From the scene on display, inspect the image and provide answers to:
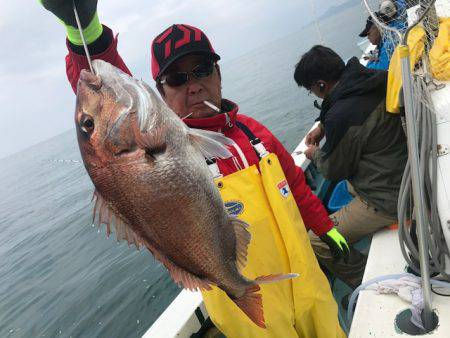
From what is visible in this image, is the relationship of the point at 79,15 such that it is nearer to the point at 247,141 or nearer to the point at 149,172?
the point at 149,172

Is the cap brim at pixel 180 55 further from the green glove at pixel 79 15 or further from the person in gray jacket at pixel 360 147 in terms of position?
the person in gray jacket at pixel 360 147

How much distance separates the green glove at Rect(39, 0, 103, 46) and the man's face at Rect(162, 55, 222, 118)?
433 millimetres

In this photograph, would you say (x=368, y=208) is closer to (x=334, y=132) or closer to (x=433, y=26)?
(x=334, y=132)

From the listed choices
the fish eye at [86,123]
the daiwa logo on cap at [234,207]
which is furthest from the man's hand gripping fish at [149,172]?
Answer: the daiwa logo on cap at [234,207]

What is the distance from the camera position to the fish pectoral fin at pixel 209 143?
1.41m

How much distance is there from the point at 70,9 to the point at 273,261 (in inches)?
65.2

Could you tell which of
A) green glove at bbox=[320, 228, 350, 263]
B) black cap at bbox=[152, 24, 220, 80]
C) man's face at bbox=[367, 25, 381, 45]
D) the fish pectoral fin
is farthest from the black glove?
man's face at bbox=[367, 25, 381, 45]

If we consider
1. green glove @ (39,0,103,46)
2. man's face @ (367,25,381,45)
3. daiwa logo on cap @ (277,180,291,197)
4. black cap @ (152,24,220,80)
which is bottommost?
man's face @ (367,25,381,45)

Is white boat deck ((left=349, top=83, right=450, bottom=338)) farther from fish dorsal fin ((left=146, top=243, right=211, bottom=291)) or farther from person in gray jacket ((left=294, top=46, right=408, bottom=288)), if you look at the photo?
fish dorsal fin ((left=146, top=243, right=211, bottom=291))

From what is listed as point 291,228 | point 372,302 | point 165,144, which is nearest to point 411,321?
point 372,302

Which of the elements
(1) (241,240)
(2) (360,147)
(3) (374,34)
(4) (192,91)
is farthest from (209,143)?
(3) (374,34)

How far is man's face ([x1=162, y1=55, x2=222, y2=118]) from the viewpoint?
1.87m

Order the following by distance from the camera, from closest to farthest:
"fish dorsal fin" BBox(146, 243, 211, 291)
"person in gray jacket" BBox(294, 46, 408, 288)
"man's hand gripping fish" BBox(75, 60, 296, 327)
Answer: "man's hand gripping fish" BBox(75, 60, 296, 327), "fish dorsal fin" BBox(146, 243, 211, 291), "person in gray jacket" BBox(294, 46, 408, 288)

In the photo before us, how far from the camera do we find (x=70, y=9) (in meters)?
1.60
